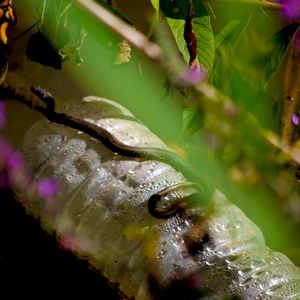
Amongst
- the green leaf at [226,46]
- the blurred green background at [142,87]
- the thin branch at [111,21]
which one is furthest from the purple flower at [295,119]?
the thin branch at [111,21]

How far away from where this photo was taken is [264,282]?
45.0 inches

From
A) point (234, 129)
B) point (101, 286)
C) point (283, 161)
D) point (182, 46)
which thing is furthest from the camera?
point (283, 161)

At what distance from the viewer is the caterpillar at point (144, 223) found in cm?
116

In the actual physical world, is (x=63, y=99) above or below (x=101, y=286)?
above

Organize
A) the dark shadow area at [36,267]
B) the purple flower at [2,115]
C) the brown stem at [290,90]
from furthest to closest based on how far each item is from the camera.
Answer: the brown stem at [290,90] → the purple flower at [2,115] → the dark shadow area at [36,267]

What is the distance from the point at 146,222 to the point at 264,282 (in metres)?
0.28

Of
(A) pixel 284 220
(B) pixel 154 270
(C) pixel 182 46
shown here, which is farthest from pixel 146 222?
(A) pixel 284 220

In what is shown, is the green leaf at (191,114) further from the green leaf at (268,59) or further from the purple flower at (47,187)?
the purple flower at (47,187)

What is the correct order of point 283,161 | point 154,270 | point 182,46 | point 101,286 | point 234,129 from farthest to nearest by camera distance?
point 283,161, point 234,129, point 101,286, point 154,270, point 182,46

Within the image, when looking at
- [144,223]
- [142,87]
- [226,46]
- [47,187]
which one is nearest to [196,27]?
[226,46]

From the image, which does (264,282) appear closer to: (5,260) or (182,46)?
(182,46)

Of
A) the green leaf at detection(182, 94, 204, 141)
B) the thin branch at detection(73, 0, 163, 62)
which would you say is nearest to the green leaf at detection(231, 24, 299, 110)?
the green leaf at detection(182, 94, 204, 141)

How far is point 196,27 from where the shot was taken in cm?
108

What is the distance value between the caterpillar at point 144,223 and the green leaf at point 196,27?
31 centimetres
